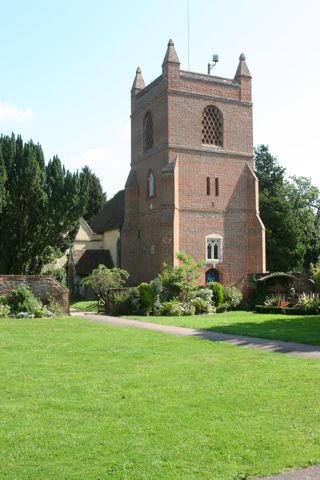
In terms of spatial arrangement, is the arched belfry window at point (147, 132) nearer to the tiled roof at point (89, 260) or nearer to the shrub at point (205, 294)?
the tiled roof at point (89, 260)

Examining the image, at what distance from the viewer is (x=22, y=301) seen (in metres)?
24.1

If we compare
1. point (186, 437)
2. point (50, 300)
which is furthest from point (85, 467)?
point (50, 300)

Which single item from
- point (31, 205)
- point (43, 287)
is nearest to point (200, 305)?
point (43, 287)

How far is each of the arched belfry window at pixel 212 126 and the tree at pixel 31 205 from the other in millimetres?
9298

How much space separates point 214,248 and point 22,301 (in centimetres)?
1501

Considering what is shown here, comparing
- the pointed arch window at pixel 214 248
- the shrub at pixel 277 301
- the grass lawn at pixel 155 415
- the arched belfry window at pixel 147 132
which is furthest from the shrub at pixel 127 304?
the grass lawn at pixel 155 415

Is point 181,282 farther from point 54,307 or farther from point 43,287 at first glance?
point 43,287

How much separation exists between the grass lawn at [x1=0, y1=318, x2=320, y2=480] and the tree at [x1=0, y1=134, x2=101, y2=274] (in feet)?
63.3

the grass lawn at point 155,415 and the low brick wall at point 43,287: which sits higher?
the low brick wall at point 43,287

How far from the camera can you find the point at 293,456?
18.6 feet

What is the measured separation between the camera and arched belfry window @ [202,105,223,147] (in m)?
35.6

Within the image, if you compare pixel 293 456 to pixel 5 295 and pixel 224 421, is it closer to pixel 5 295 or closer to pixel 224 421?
pixel 224 421

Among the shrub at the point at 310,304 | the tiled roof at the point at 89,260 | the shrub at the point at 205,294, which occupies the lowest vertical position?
the shrub at the point at 310,304

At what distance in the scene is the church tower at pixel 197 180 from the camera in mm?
34031
